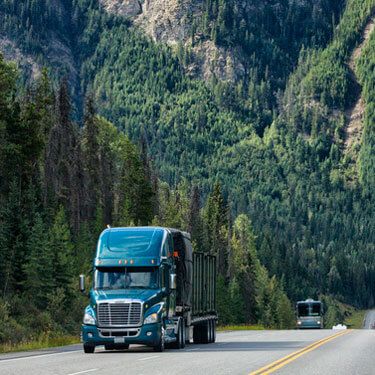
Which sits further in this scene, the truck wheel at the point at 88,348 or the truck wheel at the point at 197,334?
the truck wheel at the point at 197,334

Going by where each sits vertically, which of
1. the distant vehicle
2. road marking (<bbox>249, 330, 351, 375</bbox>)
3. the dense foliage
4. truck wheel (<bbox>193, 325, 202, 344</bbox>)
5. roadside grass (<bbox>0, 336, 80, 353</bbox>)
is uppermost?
the dense foliage

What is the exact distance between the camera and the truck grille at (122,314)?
34.2 metres

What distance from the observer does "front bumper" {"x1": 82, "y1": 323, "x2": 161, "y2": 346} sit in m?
34.2

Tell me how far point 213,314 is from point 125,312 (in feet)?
42.8

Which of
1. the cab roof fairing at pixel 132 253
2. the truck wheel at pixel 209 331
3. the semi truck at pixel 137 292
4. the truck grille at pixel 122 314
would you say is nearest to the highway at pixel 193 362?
the semi truck at pixel 137 292

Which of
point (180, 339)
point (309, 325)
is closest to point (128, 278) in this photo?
point (180, 339)

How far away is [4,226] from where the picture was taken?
208 ft

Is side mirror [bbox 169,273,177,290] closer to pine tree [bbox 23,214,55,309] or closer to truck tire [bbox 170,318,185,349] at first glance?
truck tire [bbox 170,318,185,349]

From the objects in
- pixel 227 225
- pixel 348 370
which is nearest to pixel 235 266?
pixel 227 225

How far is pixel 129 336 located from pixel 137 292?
1.47 meters

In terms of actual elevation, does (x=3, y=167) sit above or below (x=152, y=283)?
above

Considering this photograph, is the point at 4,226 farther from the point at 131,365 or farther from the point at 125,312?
the point at 131,365

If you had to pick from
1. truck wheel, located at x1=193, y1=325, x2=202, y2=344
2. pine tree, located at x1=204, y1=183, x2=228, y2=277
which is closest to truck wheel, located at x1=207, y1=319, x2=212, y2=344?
truck wheel, located at x1=193, y1=325, x2=202, y2=344

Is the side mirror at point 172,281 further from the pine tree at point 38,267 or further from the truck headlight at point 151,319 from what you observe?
the pine tree at point 38,267
